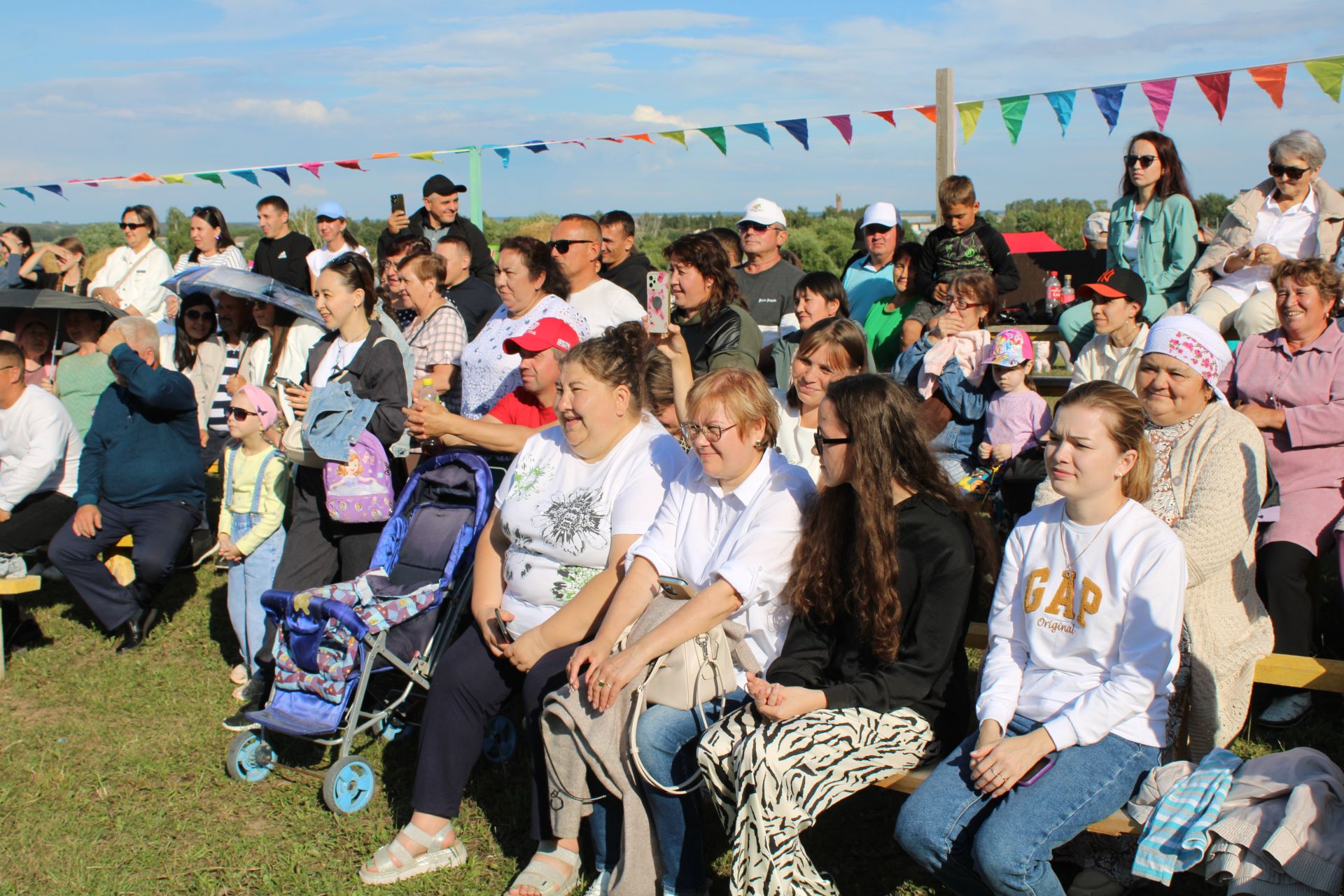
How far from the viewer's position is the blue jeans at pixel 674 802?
3191 mm

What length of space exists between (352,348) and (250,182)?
8731 mm

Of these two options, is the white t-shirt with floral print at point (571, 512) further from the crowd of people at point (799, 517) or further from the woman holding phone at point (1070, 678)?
the woman holding phone at point (1070, 678)

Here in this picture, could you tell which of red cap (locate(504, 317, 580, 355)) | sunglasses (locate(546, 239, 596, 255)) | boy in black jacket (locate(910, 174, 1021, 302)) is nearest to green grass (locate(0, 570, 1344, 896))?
red cap (locate(504, 317, 580, 355))

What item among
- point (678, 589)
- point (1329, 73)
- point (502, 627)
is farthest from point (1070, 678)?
point (1329, 73)

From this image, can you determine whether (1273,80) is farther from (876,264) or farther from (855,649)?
(855,649)

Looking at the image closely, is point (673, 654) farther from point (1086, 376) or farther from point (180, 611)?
point (180, 611)

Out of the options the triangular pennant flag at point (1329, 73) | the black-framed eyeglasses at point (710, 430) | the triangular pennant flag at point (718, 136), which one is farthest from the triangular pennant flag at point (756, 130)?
the black-framed eyeglasses at point (710, 430)

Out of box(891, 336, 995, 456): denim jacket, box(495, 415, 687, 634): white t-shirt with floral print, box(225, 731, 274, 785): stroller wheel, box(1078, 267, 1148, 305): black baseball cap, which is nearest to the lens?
box(495, 415, 687, 634): white t-shirt with floral print

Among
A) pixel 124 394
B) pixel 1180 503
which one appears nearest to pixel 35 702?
pixel 124 394

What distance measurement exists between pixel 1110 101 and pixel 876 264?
6.70 ft

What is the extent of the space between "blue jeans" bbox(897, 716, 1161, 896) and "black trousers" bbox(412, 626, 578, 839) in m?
1.28

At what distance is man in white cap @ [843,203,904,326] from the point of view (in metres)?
6.98

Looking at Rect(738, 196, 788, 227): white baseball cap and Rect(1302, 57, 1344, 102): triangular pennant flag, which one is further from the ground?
Rect(1302, 57, 1344, 102): triangular pennant flag

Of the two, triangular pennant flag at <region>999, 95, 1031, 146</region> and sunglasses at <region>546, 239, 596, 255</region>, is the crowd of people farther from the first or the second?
triangular pennant flag at <region>999, 95, 1031, 146</region>
